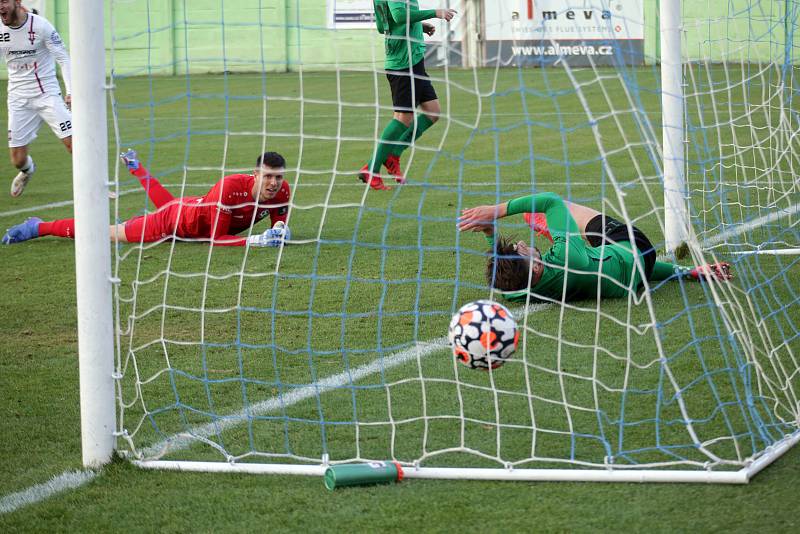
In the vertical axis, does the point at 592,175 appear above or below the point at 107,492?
above

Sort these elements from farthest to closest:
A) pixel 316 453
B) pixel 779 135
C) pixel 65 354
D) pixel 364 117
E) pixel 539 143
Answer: pixel 364 117, pixel 539 143, pixel 779 135, pixel 65 354, pixel 316 453

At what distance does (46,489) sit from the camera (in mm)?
3518

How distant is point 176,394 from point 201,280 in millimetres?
2359

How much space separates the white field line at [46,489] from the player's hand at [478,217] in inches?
85.7

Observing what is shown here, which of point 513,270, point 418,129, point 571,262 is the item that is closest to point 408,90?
point 418,129

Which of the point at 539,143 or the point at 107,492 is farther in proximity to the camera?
the point at 539,143

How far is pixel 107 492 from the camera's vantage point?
349 centimetres

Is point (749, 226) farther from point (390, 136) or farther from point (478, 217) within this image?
point (390, 136)

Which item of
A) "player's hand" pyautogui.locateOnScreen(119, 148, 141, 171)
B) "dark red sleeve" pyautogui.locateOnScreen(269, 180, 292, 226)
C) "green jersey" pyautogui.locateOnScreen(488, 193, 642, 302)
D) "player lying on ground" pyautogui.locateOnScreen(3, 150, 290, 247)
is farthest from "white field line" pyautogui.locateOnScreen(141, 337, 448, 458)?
"player's hand" pyautogui.locateOnScreen(119, 148, 141, 171)

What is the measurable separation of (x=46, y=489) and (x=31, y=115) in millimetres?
6998

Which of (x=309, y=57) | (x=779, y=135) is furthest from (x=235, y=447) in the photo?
(x=309, y=57)

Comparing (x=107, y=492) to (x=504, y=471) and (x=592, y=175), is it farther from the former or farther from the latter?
(x=592, y=175)

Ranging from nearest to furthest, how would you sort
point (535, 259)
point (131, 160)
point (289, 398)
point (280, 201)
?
point (289, 398) → point (535, 259) → point (131, 160) → point (280, 201)

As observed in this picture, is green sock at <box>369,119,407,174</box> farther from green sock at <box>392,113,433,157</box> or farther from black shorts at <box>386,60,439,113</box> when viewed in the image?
black shorts at <box>386,60,439,113</box>
